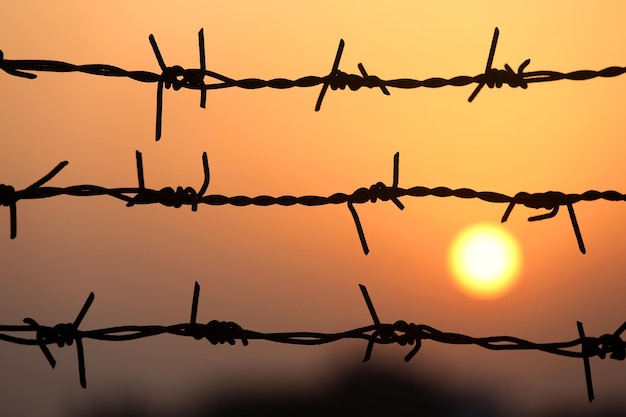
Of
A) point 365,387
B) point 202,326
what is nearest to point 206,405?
point 365,387

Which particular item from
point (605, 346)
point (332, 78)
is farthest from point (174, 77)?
point (605, 346)

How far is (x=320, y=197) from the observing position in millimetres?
2613

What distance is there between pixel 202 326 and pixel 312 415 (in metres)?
39.3

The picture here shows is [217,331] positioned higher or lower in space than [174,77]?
lower

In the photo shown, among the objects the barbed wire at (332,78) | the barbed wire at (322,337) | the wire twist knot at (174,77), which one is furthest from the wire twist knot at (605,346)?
the wire twist knot at (174,77)

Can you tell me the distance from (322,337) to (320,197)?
1.44ft

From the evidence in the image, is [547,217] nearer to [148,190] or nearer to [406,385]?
[148,190]

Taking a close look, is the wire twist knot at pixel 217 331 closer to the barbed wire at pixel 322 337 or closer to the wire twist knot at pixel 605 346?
the barbed wire at pixel 322 337

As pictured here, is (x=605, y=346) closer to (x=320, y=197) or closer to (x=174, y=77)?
(x=320, y=197)

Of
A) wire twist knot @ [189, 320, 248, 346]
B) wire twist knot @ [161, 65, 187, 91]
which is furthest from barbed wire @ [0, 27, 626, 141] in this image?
wire twist knot @ [189, 320, 248, 346]

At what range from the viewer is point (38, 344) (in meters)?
2.48

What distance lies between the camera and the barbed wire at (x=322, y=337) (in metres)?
2.47

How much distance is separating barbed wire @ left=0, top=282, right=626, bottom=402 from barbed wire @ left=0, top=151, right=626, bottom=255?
314mm

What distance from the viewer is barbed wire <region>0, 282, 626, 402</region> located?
2.47m
